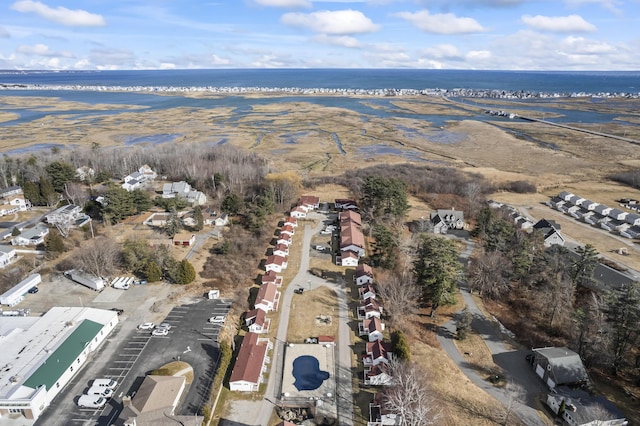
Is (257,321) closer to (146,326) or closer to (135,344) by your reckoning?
(146,326)

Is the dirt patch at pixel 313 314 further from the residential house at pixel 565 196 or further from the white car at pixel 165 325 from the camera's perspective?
the residential house at pixel 565 196

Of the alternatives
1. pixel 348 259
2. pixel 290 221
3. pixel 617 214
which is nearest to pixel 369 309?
pixel 348 259

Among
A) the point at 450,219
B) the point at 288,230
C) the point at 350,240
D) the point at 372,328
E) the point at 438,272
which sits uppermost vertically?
the point at 438,272

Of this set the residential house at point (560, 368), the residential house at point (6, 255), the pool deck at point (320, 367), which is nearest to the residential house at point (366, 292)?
the pool deck at point (320, 367)

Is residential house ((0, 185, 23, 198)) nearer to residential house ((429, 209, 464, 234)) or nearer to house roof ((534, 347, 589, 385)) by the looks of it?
residential house ((429, 209, 464, 234))

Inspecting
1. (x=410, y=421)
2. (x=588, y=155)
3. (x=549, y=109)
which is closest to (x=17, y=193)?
(x=410, y=421)

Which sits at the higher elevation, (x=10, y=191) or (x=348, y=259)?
(x=10, y=191)
